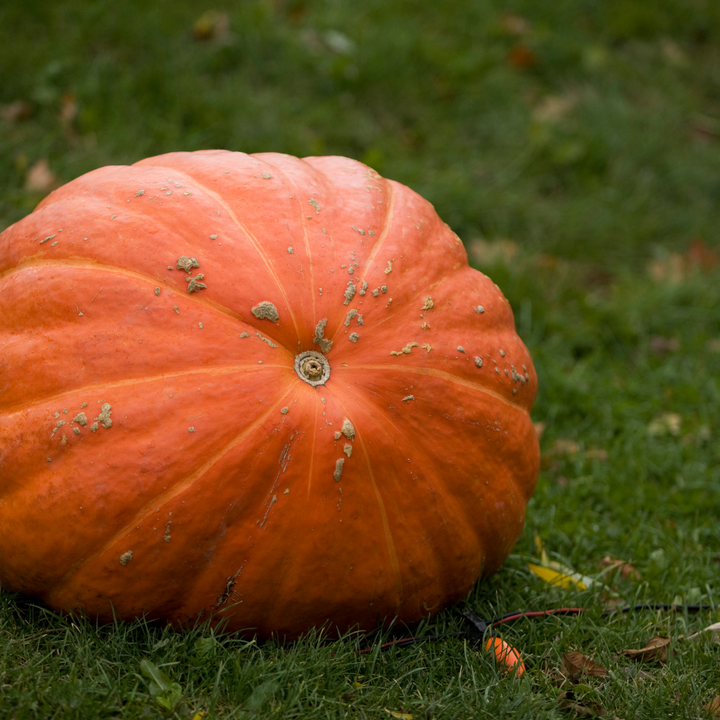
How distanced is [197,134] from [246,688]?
303cm

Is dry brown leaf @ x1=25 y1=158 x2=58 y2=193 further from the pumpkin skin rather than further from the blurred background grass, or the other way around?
the pumpkin skin

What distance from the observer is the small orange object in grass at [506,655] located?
6.49 ft

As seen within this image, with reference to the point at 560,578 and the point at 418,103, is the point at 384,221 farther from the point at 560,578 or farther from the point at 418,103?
the point at 418,103

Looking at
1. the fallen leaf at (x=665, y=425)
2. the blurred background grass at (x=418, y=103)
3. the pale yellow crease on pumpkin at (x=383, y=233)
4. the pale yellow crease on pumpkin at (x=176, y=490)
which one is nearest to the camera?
the pale yellow crease on pumpkin at (x=176, y=490)

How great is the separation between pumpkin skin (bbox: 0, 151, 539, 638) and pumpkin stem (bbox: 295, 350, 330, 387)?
1.0 inches

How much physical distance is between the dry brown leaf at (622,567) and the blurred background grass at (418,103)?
2.23 metres

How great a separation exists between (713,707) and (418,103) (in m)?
3.90

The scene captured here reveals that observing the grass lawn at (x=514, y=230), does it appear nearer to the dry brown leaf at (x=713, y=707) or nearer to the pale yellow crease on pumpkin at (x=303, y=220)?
the dry brown leaf at (x=713, y=707)

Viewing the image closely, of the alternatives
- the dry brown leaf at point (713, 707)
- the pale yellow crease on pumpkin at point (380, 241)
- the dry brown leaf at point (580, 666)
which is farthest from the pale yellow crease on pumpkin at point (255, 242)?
the dry brown leaf at point (713, 707)

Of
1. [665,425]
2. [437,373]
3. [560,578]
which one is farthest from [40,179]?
[665,425]

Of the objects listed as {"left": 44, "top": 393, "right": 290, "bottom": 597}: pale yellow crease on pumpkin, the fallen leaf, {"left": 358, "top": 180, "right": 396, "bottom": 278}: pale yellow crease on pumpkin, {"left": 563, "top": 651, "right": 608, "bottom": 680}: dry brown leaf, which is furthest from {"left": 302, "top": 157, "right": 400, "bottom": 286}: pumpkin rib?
the fallen leaf

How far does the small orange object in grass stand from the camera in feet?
6.49

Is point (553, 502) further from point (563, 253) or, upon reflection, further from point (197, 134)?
point (197, 134)

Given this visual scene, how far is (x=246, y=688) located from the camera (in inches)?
69.6
